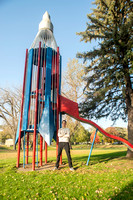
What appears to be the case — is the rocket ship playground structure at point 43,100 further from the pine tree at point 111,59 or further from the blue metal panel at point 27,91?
the pine tree at point 111,59

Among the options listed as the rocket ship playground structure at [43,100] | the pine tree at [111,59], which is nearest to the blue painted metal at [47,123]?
the rocket ship playground structure at [43,100]

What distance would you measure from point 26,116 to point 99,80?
19.9 ft

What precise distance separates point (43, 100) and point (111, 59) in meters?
4.93

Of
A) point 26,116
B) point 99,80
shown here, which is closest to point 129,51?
point 99,80

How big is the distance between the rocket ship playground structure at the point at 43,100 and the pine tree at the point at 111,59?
8.03 ft

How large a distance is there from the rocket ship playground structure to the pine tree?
2448 millimetres

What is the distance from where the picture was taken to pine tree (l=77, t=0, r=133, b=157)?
9585 millimetres

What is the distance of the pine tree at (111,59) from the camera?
9585mm

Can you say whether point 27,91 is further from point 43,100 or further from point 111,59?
point 111,59

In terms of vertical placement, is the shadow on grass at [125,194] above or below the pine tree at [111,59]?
below

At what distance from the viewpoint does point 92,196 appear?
3.70 m

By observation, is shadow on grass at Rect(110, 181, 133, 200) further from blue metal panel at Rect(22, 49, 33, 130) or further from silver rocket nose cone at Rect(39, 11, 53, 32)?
silver rocket nose cone at Rect(39, 11, 53, 32)

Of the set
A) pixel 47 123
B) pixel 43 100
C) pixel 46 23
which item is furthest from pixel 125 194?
pixel 46 23

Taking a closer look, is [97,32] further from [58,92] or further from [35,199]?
[35,199]
